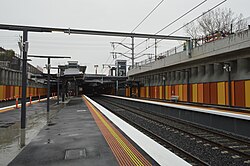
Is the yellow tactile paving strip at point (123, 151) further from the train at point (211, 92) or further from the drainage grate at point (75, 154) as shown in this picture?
the train at point (211, 92)

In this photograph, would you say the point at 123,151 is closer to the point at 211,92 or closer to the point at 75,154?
the point at 75,154

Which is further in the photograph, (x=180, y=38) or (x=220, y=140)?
(x=180, y=38)

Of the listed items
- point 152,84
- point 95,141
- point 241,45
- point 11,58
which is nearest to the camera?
point 95,141

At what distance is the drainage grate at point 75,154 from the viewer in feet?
17.6

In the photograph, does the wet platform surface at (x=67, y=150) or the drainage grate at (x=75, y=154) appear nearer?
the wet platform surface at (x=67, y=150)

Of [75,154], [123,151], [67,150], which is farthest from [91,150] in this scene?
[123,151]

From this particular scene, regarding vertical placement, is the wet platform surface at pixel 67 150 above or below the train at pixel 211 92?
below

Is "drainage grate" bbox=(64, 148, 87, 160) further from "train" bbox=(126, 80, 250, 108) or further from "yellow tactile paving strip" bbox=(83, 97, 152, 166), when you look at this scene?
"train" bbox=(126, 80, 250, 108)

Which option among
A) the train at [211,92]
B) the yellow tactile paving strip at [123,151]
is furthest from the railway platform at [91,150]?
the train at [211,92]

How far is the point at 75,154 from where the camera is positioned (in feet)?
18.4

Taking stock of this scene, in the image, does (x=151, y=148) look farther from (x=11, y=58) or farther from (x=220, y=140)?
(x=11, y=58)

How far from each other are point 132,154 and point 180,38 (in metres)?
10.3

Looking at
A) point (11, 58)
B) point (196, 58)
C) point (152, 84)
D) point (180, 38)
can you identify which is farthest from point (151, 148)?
point (11, 58)

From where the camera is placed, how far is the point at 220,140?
864 cm
